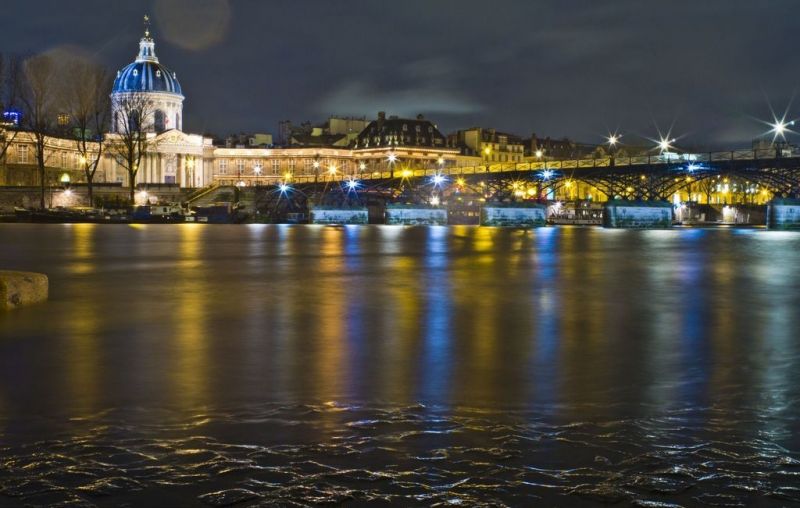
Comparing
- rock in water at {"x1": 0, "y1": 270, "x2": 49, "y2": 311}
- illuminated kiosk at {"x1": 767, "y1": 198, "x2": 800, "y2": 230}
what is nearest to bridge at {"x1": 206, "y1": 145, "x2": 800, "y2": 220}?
illuminated kiosk at {"x1": 767, "y1": 198, "x2": 800, "y2": 230}

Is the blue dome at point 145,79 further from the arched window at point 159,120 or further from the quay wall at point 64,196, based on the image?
the quay wall at point 64,196

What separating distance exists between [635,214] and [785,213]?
16.0 metres

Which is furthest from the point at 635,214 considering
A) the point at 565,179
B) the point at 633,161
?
the point at 565,179

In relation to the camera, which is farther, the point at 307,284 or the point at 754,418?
the point at 307,284

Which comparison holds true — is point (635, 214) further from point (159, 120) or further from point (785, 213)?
point (159, 120)

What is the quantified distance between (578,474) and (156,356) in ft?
22.8

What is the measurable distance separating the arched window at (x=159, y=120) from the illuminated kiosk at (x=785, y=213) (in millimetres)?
132969

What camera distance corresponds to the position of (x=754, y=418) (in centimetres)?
880

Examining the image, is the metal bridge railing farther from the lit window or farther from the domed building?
the domed building

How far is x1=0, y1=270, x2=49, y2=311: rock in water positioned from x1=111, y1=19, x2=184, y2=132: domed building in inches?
6624

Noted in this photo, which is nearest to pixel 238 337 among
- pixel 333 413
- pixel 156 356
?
pixel 156 356

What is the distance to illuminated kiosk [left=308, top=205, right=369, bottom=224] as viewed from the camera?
12175 centimetres

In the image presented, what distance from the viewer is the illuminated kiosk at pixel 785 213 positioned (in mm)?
89562

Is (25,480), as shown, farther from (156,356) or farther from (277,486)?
(156,356)
